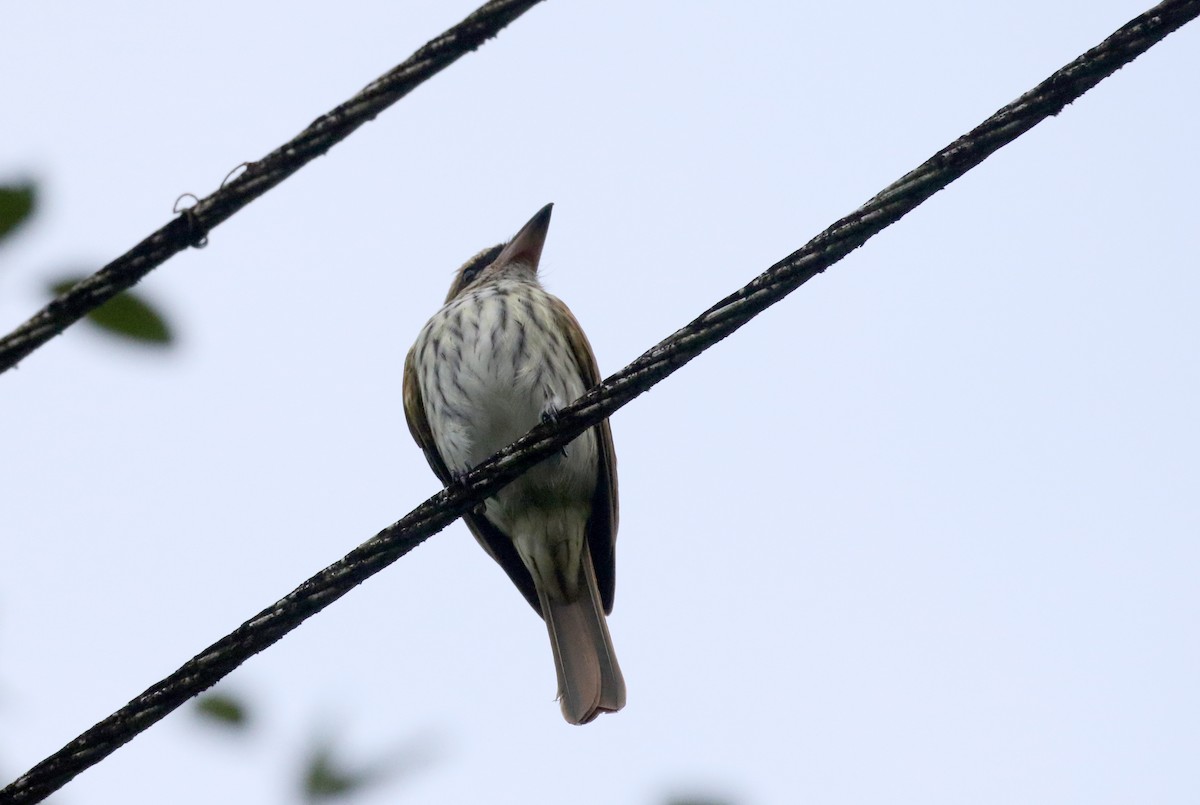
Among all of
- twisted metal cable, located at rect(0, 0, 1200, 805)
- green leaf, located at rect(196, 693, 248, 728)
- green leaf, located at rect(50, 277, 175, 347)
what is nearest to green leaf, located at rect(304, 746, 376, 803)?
green leaf, located at rect(196, 693, 248, 728)

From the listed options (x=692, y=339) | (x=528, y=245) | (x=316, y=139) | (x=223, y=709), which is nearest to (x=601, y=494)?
(x=528, y=245)

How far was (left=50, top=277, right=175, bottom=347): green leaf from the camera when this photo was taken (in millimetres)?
1236

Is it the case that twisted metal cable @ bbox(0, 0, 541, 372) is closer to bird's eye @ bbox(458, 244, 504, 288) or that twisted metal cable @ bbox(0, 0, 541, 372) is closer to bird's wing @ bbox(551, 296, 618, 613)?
bird's wing @ bbox(551, 296, 618, 613)

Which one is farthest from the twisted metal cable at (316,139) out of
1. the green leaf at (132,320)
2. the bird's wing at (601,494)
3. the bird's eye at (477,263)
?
the bird's eye at (477,263)

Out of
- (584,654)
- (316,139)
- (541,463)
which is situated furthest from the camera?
(584,654)

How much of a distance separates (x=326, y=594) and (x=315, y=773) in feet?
5.68

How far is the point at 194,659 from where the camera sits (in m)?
2.70

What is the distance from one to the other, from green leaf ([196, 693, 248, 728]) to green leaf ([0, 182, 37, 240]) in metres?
0.58

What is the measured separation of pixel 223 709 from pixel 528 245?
5618mm

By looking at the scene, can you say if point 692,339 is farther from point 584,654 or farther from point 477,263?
point 477,263

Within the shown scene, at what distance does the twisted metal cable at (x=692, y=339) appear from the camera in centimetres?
263

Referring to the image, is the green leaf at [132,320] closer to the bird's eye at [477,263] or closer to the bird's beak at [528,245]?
the bird's beak at [528,245]

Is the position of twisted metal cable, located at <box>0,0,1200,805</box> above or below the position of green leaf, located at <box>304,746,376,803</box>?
above

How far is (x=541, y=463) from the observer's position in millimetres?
5535
